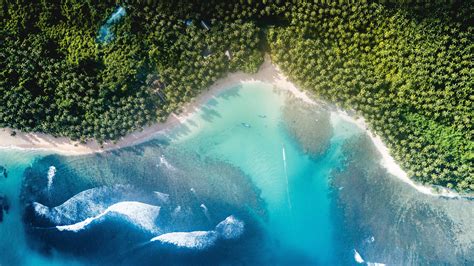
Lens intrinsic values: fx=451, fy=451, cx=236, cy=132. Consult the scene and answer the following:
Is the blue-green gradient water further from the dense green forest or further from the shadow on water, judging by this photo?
the dense green forest

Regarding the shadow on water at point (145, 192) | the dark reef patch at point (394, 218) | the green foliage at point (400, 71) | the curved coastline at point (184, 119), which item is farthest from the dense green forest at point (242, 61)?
the shadow on water at point (145, 192)

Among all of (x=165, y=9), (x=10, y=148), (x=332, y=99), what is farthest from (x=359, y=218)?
(x=10, y=148)

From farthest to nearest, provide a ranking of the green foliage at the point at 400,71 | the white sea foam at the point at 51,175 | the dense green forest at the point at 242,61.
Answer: the white sea foam at the point at 51,175
the dense green forest at the point at 242,61
the green foliage at the point at 400,71

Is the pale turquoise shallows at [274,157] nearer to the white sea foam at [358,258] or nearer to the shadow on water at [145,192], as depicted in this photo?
the shadow on water at [145,192]

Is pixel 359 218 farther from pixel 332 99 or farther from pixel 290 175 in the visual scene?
pixel 332 99

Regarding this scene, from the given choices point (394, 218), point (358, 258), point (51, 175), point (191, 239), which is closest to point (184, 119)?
point (191, 239)

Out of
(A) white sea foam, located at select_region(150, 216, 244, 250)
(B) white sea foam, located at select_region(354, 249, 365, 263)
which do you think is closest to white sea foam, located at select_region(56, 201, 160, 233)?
(A) white sea foam, located at select_region(150, 216, 244, 250)
